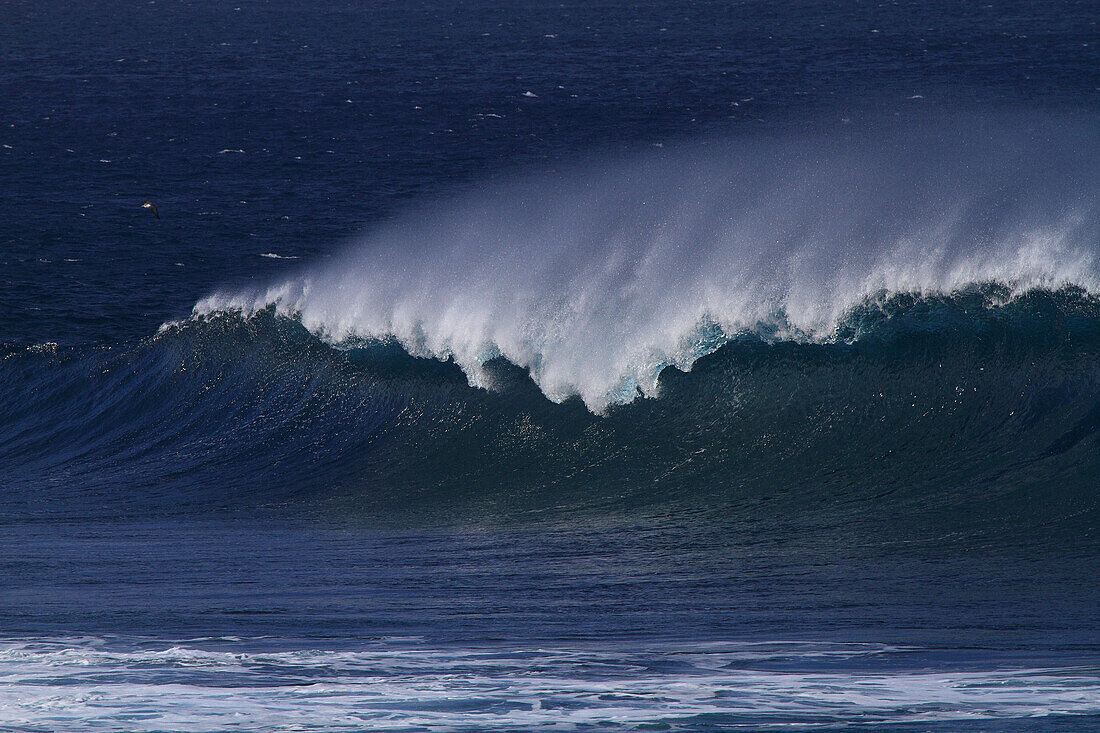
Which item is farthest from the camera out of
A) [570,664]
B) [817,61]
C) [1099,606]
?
[817,61]

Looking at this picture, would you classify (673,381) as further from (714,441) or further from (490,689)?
(490,689)

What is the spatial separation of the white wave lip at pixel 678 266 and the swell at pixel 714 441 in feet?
0.77

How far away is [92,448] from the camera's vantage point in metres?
13.3

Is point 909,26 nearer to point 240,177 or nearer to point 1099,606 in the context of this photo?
point 240,177

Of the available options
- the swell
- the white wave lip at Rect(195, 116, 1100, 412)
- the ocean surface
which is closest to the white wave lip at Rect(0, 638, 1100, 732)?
the ocean surface

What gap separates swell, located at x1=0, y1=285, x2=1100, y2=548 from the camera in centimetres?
868

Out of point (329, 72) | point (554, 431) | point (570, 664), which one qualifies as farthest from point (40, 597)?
point (329, 72)

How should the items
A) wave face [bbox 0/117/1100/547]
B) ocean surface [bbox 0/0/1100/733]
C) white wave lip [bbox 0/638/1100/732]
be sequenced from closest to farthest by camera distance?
white wave lip [bbox 0/638/1100/732], ocean surface [bbox 0/0/1100/733], wave face [bbox 0/117/1100/547]

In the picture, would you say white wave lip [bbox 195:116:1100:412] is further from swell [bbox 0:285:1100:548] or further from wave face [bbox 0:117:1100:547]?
swell [bbox 0:285:1100:548]

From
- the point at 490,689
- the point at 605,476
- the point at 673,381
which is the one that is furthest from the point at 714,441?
the point at 490,689

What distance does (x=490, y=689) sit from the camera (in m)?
5.22

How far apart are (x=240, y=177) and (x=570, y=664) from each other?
132ft

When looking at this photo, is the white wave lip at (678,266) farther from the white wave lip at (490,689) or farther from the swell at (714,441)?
the white wave lip at (490,689)

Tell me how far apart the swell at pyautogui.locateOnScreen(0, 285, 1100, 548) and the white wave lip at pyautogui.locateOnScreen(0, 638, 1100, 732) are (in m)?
2.71
